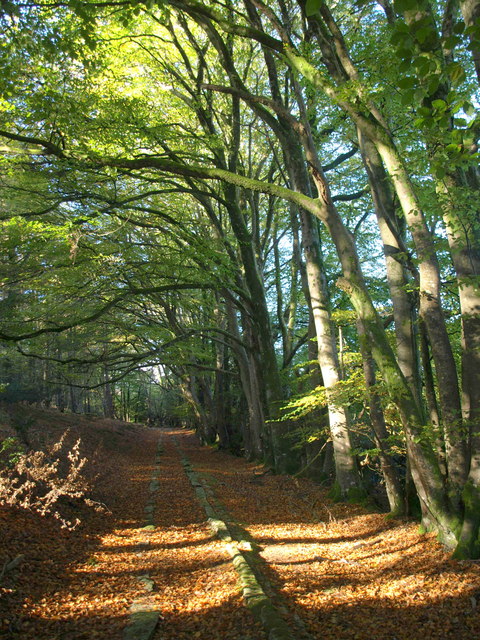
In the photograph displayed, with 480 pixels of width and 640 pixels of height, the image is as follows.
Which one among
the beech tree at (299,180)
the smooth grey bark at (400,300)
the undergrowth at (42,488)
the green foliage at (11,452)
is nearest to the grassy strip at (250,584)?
the undergrowth at (42,488)

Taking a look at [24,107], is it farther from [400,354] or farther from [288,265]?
[288,265]

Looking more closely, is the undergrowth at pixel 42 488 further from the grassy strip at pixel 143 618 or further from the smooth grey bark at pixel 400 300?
the smooth grey bark at pixel 400 300

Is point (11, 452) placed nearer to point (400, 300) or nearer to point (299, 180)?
point (400, 300)

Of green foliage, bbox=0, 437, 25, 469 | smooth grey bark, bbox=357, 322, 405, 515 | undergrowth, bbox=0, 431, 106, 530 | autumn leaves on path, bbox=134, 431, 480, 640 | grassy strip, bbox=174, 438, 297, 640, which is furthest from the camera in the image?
green foliage, bbox=0, 437, 25, 469

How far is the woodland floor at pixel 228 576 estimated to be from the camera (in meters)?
3.89

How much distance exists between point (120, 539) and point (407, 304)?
5.54 meters

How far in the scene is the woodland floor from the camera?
3.89 metres


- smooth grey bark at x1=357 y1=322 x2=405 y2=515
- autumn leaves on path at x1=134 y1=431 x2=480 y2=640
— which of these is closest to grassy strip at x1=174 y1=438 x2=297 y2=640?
autumn leaves on path at x1=134 y1=431 x2=480 y2=640

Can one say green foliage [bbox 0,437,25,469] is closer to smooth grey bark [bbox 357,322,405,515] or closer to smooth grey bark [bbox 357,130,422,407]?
smooth grey bark [bbox 357,322,405,515]

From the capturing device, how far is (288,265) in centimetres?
2025

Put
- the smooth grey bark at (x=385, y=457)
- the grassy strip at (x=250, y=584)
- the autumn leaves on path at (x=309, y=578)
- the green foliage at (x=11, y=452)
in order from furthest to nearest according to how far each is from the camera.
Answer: the green foliage at (x=11, y=452)
the smooth grey bark at (x=385, y=457)
the autumn leaves on path at (x=309, y=578)
the grassy strip at (x=250, y=584)

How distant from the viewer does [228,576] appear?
497 cm

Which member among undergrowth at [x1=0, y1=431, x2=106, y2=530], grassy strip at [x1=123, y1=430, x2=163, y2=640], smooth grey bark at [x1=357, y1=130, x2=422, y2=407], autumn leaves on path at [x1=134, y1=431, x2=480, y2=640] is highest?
smooth grey bark at [x1=357, y1=130, x2=422, y2=407]

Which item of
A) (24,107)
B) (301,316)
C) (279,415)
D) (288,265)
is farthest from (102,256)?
(301,316)
